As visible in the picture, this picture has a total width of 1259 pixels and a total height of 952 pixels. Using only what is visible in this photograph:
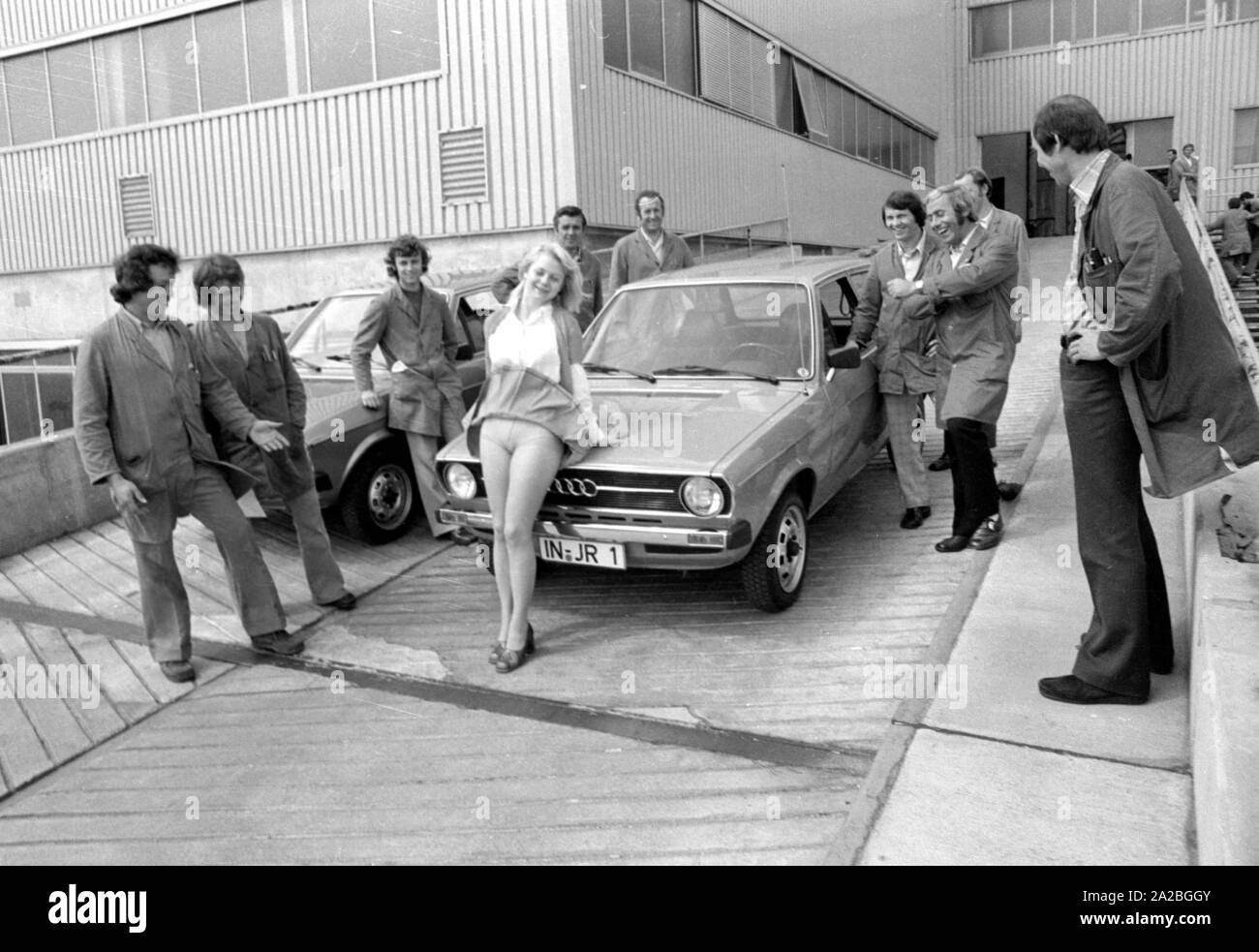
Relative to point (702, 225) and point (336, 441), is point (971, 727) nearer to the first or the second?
point (336, 441)

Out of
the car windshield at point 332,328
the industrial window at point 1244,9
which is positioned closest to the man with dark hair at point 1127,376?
the car windshield at point 332,328

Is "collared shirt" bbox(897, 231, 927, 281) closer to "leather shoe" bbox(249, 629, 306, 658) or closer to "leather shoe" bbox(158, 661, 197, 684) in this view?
"leather shoe" bbox(249, 629, 306, 658)

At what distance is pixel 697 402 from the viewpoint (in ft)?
18.1

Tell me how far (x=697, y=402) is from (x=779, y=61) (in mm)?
15130

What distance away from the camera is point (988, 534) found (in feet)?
19.5

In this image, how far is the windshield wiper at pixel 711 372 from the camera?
5785 millimetres

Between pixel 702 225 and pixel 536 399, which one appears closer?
pixel 536 399

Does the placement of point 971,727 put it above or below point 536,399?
below

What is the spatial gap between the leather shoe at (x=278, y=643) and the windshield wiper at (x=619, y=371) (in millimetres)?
2227

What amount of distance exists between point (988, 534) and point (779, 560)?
147cm

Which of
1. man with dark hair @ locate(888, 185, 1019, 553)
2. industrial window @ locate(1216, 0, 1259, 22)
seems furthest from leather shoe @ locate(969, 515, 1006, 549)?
industrial window @ locate(1216, 0, 1259, 22)
